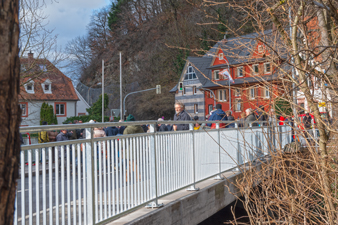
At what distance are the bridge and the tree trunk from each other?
1.50 m

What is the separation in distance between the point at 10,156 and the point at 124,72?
2652 inches

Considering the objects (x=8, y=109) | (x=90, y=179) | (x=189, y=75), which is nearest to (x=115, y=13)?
(x=189, y=75)

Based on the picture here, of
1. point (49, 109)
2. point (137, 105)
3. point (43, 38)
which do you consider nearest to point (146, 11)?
point (137, 105)

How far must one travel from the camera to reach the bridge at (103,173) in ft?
10.4

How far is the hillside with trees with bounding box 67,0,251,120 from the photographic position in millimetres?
59938

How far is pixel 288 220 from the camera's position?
13.1ft

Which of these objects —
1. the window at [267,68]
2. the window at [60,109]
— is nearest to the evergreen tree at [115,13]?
the window at [60,109]

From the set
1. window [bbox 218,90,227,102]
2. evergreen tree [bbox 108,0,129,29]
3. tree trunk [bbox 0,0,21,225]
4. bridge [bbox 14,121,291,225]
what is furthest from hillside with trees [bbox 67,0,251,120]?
tree trunk [bbox 0,0,21,225]

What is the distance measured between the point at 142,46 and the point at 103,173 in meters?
67.7

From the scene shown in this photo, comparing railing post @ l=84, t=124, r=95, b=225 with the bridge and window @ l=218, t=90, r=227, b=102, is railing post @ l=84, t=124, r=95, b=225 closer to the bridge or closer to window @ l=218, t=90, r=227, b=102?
the bridge

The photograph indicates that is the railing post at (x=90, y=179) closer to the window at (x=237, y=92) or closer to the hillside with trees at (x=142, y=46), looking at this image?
the window at (x=237, y=92)

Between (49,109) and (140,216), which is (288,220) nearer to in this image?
(140,216)

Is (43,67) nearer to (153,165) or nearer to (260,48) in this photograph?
(153,165)

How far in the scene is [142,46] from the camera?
231ft
